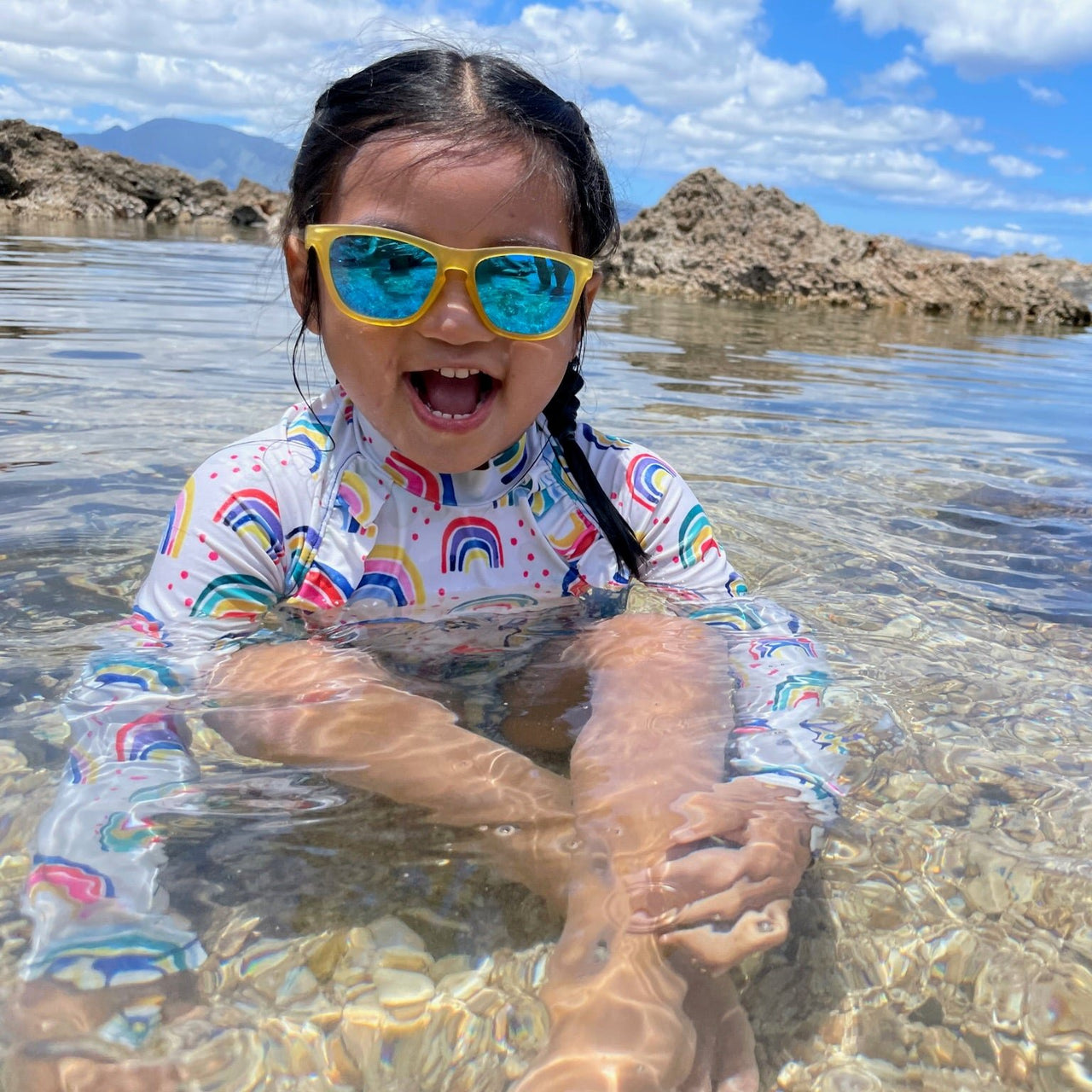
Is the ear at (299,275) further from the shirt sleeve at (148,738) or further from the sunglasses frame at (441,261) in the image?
the shirt sleeve at (148,738)

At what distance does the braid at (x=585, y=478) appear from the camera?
91.2 inches

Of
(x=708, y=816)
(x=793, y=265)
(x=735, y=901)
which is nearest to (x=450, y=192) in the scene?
(x=708, y=816)

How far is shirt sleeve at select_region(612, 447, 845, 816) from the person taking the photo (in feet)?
5.57

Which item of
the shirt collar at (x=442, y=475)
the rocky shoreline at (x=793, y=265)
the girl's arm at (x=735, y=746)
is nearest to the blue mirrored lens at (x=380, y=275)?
Answer: the shirt collar at (x=442, y=475)

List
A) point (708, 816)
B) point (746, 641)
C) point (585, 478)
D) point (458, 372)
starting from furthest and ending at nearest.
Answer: point (585, 478) < point (746, 641) < point (458, 372) < point (708, 816)

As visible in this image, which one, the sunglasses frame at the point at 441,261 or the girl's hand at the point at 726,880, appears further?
the sunglasses frame at the point at 441,261

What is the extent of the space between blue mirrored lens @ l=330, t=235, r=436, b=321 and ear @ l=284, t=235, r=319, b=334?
0.69ft

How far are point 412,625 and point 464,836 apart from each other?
2.45ft

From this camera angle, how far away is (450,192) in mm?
1892

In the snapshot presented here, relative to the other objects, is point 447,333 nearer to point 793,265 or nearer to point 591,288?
point 591,288

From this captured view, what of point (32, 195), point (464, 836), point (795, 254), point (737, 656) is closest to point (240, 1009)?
point (464, 836)

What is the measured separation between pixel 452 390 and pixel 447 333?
0.17 metres

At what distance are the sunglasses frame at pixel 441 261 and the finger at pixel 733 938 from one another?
112 cm

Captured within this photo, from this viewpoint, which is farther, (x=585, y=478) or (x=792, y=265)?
(x=792, y=265)
